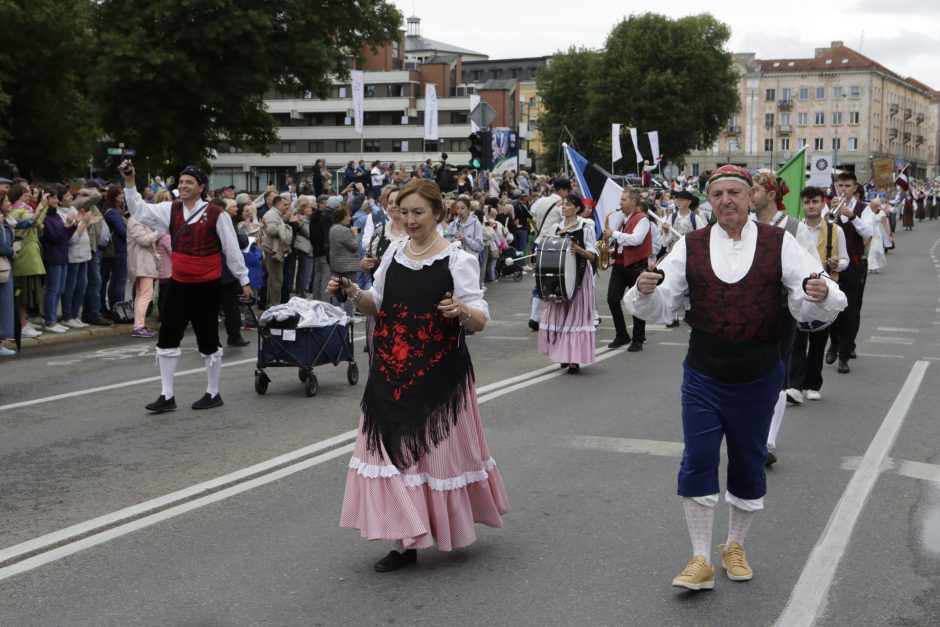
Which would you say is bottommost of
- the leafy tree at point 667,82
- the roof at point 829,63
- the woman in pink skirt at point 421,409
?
the woman in pink skirt at point 421,409

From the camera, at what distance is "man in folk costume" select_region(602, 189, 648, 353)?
1421 centimetres

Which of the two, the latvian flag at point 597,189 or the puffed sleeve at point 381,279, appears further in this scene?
the latvian flag at point 597,189

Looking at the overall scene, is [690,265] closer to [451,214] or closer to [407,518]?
[407,518]

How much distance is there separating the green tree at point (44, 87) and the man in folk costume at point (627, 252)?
28376mm

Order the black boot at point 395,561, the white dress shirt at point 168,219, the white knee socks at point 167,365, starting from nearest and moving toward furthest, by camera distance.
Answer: the black boot at point 395,561 < the white dress shirt at point 168,219 < the white knee socks at point 167,365

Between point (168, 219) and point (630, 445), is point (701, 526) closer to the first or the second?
point (630, 445)

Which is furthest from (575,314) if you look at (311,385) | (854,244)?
(311,385)

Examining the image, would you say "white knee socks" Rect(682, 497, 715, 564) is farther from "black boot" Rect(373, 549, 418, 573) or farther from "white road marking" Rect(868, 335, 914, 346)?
"white road marking" Rect(868, 335, 914, 346)

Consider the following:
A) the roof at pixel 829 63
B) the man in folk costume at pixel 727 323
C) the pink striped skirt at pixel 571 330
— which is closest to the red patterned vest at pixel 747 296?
the man in folk costume at pixel 727 323

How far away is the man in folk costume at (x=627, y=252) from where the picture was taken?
14.2m

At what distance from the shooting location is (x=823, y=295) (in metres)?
4.97

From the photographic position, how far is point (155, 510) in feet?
21.9

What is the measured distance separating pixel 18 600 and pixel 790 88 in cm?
14391

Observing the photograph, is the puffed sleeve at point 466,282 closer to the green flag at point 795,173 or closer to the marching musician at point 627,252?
the green flag at point 795,173
